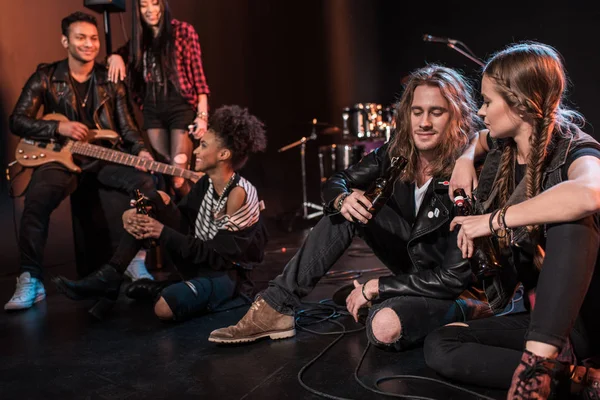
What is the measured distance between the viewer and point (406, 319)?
2.49 meters

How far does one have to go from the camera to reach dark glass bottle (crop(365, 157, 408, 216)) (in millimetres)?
2535

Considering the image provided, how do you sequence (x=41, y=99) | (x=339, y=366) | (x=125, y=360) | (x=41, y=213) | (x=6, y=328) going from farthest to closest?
1. (x=41, y=99)
2. (x=41, y=213)
3. (x=6, y=328)
4. (x=125, y=360)
5. (x=339, y=366)

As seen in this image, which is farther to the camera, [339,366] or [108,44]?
[108,44]

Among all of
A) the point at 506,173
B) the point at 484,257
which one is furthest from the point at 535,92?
the point at 484,257

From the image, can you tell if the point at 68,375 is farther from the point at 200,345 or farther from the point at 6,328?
the point at 6,328

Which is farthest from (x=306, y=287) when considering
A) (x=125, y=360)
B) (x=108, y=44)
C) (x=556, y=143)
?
(x=108, y=44)

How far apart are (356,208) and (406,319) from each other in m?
0.47

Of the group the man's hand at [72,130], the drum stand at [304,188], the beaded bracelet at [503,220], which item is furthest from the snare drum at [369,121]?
the beaded bracelet at [503,220]

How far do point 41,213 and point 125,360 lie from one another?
1.86 meters

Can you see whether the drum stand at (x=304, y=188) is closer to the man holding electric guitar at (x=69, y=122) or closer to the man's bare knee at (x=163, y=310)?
the man holding electric guitar at (x=69, y=122)

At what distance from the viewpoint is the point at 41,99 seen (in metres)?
4.56

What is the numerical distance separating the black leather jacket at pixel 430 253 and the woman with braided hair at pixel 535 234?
10.4 inches

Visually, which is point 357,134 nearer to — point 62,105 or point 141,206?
point 62,105

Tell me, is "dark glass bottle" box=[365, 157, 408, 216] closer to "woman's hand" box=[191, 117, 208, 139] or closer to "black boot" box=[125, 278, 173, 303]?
"black boot" box=[125, 278, 173, 303]
